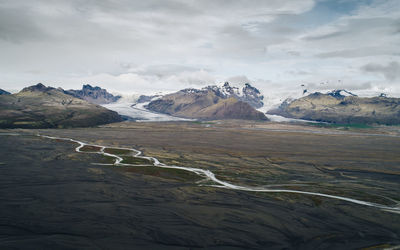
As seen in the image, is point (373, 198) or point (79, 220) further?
point (373, 198)

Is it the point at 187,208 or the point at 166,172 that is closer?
the point at 187,208

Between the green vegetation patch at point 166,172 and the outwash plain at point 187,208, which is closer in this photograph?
the outwash plain at point 187,208

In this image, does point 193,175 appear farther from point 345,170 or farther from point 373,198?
point 345,170

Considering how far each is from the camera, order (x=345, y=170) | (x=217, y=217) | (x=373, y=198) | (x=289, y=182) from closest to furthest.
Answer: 1. (x=217, y=217)
2. (x=373, y=198)
3. (x=289, y=182)
4. (x=345, y=170)

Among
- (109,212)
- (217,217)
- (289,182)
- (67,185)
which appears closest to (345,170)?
(289,182)

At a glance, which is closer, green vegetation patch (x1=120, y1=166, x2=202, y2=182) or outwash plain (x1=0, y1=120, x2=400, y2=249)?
outwash plain (x1=0, y1=120, x2=400, y2=249)

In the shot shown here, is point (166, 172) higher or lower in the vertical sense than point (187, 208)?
higher

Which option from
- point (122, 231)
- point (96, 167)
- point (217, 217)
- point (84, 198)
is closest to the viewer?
point (122, 231)

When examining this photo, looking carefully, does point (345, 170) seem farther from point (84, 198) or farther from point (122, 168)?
point (84, 198)

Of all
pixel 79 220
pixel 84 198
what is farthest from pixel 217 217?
pixel 84 198
